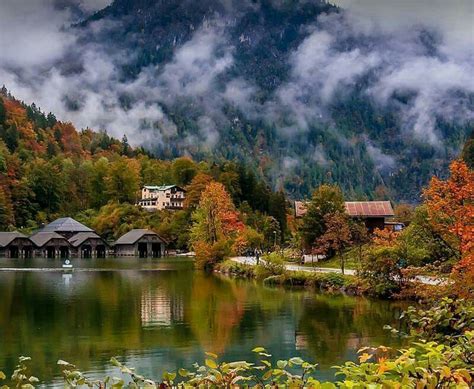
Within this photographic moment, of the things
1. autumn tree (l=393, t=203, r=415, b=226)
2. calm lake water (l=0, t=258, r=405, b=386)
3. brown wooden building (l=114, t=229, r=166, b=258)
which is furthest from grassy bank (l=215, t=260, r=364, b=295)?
brown wooden building (l=114, t=229, r=166, b=258)

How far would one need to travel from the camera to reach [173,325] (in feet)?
74.9

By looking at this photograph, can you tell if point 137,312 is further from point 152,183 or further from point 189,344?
point 152,183

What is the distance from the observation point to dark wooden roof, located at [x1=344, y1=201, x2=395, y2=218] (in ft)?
171

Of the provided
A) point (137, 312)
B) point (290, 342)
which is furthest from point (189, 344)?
point (137, 312)

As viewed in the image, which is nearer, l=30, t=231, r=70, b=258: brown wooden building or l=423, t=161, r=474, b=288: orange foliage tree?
l=423, t=161, r=474, b=288: orange foliage tree

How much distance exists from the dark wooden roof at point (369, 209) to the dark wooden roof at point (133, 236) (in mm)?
38022

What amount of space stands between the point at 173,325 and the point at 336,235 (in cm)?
2052

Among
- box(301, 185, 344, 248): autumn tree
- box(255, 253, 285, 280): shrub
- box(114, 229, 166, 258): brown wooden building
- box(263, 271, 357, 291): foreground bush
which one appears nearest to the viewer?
box(263, 271, 357, 291): foreground bush

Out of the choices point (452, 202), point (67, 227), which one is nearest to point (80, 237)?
point (67, 227)

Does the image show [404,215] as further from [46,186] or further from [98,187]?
[46,186]

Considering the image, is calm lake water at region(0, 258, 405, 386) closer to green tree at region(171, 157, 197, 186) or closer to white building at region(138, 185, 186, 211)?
white building at region(138, 185, 186, 211)

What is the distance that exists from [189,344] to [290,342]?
2.90m

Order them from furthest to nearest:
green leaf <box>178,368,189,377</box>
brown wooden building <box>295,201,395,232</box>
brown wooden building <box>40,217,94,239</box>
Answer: brown wooden building <box>40,217,94,239</box> < brown wooden building <box>295,201,395,232</box> < green leaf <box>178,368,189,377</box>

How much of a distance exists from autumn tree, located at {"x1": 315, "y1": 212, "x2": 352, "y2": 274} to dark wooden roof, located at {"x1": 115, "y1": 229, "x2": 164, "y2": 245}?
42.3m
